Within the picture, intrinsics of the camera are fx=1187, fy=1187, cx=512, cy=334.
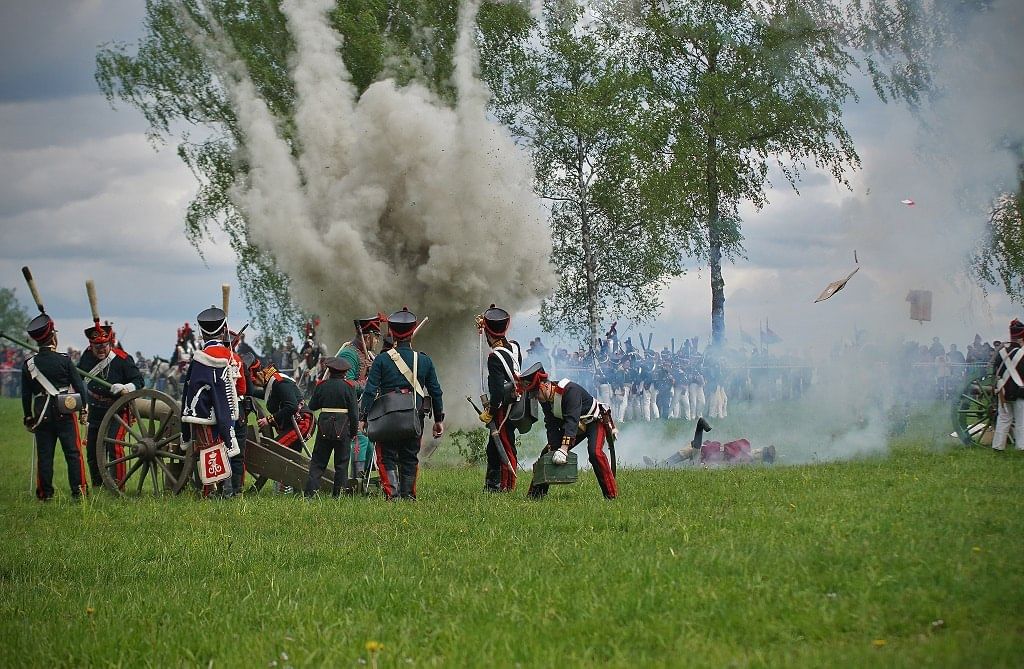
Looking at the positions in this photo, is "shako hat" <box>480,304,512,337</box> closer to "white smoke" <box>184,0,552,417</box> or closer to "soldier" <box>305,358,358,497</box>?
"soldier" <box>305,358,358,497</box>

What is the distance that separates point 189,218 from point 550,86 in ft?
28.2

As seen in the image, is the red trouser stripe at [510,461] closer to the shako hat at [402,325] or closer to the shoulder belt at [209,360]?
the shako hat at [402,325]

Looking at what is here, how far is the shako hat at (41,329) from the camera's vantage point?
11883 mm

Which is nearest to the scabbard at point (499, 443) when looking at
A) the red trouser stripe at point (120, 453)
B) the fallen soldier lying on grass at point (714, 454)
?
the red trouser stripe at point (120, 453)

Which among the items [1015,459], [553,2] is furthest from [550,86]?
[1015,459]

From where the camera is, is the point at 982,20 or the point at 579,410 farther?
the point at 982,20

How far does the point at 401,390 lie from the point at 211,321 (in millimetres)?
2090

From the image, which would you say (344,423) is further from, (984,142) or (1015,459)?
(984,142)

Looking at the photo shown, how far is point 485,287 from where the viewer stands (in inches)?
682

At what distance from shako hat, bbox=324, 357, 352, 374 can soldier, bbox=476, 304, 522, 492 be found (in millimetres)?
1486

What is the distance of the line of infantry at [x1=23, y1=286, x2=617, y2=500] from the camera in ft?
35.5

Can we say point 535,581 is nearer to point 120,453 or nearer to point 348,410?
point 348,410

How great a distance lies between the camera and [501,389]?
1133 centimetres

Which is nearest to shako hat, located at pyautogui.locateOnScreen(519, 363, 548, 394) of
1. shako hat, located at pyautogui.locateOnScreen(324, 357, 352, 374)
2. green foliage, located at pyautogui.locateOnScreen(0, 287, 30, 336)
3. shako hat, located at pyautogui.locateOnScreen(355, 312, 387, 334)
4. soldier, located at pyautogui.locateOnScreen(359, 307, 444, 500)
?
soldier, located at pyautogui.locateOnScreen(359, 307, 444, 500)
